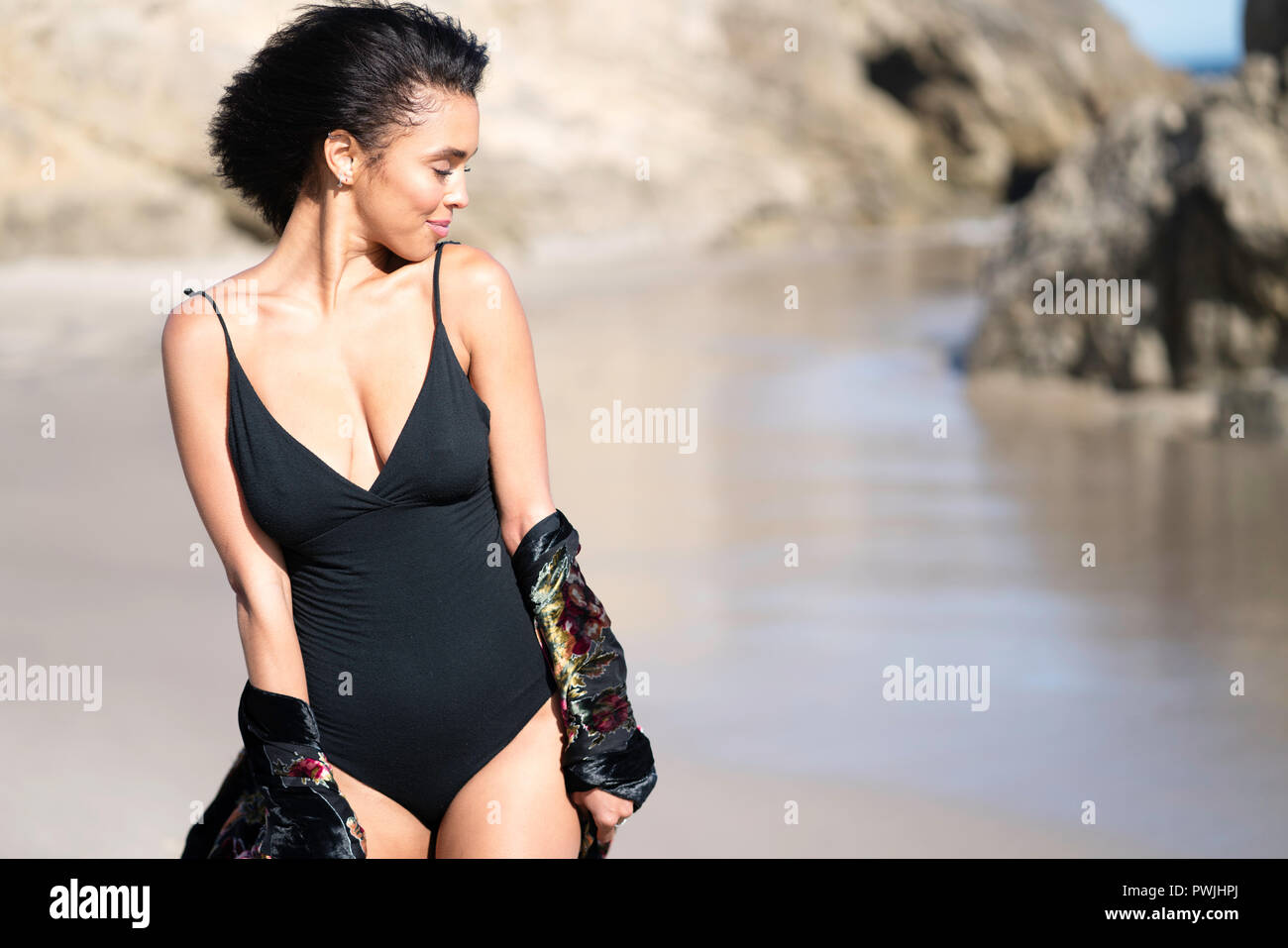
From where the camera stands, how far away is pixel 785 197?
70.2 feet

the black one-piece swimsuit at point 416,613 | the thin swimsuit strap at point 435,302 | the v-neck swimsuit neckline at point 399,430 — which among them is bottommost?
the black one-piece swimsuit at point 416,613

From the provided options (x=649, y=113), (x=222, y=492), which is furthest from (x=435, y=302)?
(x=649, y=113)

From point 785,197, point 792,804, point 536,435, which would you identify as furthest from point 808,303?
point 536,435

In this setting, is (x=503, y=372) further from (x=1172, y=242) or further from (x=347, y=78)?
(x=1172, y=242)

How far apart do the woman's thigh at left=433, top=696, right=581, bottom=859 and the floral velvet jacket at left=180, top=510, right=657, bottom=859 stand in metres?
0.03

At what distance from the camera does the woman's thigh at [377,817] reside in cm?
202

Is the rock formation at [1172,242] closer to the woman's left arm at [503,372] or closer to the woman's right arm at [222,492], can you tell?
the woman's left arm at [503,372]

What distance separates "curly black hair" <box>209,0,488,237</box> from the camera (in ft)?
6.23

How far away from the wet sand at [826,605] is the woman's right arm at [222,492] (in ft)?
5.58

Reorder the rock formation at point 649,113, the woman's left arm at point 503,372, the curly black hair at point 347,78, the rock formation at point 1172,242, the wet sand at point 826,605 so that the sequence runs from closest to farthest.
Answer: the curly black hair at point 347,78 < the woman's left arm at point 503,372 < the wet sand at point 826,605 < the rock formation at point 1172,242 < the rock formation at point 649,113

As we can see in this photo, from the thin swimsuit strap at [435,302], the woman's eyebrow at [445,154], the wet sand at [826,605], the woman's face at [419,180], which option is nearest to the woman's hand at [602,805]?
the thin swimsuit strap at [435,302]

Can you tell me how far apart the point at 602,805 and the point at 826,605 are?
12.2ft
